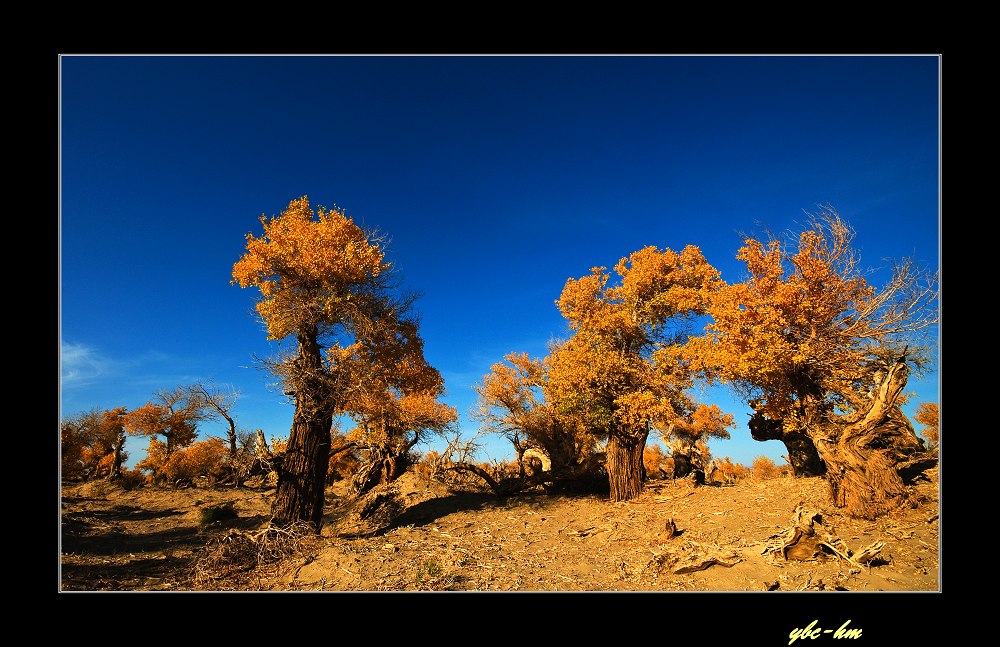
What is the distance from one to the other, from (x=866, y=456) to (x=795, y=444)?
33.4 ft

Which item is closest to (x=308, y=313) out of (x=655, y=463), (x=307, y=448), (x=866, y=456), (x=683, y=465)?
(x=307, y=448)

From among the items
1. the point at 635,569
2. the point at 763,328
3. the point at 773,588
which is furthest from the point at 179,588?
the point at 763,328

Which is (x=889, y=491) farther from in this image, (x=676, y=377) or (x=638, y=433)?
(x=638, y=433)

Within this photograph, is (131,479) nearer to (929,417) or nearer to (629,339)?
(629,339)

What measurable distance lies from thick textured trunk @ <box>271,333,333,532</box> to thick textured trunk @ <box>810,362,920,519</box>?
1417 centimetres

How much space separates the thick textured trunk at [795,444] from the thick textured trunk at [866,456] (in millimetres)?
6945

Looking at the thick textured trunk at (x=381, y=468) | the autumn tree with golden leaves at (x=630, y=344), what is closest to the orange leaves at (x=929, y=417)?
the autumn tree with golden leaves at (x=630, y=344)

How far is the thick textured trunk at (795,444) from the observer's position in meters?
20.3

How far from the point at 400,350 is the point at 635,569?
349 inches

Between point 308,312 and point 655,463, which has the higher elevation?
point 308,312

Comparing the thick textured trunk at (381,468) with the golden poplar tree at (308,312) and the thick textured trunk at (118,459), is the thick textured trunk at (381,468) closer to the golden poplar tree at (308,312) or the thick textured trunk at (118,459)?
the golden poplar tree at (308,312)

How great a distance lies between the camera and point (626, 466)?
1998 cm

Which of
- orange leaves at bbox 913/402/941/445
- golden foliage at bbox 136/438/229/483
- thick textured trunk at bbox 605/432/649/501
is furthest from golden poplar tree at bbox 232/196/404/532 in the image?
orange leaves at bbox 913/402/941/445

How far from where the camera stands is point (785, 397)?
579 inches
